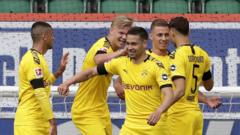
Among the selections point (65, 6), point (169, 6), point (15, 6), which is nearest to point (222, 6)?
point (169, 6)

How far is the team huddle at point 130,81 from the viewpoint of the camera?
6.66 meters

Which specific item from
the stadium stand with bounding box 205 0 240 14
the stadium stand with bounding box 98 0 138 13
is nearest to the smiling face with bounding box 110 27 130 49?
the stadium stand with bounding box 98 0 138 13

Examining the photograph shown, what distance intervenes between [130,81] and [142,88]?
119 millimetres

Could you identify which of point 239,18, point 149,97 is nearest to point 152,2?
point 239,18

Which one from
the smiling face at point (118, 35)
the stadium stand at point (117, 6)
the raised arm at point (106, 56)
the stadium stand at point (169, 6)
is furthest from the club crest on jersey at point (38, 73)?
the stadium stand at point (169, 6)

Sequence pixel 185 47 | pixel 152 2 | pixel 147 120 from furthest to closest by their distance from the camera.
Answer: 1. pixel 152 2
2. pixel 185 47
3. pixel 147 120

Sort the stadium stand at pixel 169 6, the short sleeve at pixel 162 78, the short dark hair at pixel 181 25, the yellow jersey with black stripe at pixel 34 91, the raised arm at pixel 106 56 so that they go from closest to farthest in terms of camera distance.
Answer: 1. the short sleeve at pixel 162 78
2. the raised arm at pixel 106 56
3. the yellow jersey with black stripe at pixel 34 91
4. the short dark hair at pixel 181 25
5. the stadium stand at pixel 169 6

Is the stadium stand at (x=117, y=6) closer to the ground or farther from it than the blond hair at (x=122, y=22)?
farther from it

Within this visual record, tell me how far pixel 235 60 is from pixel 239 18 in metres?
0.51

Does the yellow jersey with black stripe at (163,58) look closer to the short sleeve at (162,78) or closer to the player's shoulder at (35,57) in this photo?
the short sleeve at (162,78)

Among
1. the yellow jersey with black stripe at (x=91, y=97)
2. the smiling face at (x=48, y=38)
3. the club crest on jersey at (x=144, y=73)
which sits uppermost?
the smiling face at (x=48, y=38)

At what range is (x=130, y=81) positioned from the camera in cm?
670

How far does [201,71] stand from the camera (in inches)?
289

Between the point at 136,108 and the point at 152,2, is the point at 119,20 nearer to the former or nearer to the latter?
the point at 136,108
